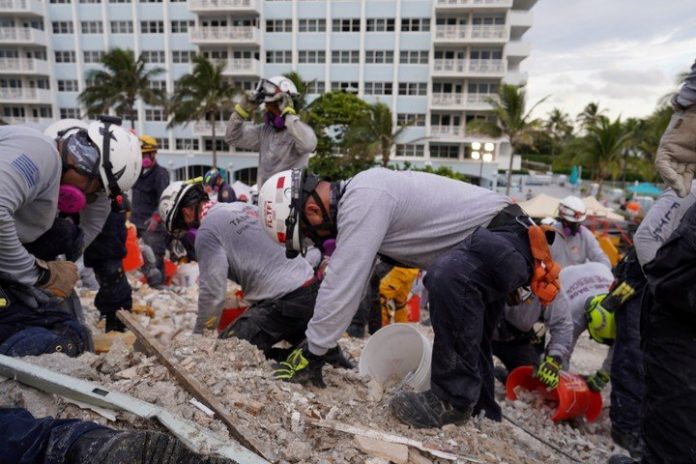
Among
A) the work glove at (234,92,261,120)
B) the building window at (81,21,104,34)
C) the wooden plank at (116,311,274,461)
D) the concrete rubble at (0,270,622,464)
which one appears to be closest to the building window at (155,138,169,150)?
the building window at (81,21,104,34)

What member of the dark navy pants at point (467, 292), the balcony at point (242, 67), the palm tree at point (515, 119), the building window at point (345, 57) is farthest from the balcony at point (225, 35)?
the dark navy pants at point (467, 292)

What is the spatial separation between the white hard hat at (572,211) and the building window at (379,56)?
35.6 metres

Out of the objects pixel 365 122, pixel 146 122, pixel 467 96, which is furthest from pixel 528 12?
pixel 146 122

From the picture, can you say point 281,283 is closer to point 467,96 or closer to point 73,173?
point 73,173

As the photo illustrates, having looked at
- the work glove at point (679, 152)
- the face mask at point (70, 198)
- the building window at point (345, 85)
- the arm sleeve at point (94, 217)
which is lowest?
the arm sleeve at point (94, 217)

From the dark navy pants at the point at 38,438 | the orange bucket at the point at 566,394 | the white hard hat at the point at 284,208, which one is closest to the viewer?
the dark navy pants at the point at 38,438

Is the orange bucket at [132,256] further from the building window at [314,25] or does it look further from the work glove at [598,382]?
the building window at [314,25]

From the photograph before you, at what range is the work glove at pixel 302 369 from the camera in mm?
3193

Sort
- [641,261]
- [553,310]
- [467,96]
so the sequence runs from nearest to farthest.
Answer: [641,261], [553,310], [467,96]

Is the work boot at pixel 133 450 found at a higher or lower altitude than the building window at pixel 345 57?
lower

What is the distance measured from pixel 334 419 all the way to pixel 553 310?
2.67 m

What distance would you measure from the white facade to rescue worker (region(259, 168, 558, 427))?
36337 millimetres

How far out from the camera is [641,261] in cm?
389

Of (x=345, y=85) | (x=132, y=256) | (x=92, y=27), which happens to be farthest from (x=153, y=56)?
(x=132, y=256)
